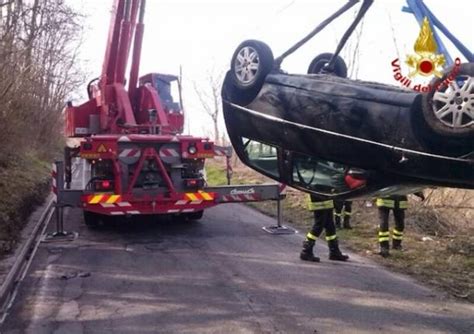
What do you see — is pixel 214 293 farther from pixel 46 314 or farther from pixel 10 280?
pixel 10 280

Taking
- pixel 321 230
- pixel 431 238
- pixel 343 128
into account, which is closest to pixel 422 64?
pixel 343 128

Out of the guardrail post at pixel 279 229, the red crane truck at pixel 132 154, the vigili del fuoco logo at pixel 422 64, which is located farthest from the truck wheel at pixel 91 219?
the vigili del fuoco logo at pixel 422 64

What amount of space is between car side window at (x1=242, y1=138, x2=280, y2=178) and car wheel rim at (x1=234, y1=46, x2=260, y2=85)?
0.54 metres

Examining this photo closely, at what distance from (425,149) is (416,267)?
4214 millimetres

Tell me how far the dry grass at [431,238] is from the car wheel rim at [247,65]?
A: 338 centimetres

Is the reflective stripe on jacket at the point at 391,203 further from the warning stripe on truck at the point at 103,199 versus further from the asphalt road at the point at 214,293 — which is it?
the warning stripe on truck at the point at 103,199

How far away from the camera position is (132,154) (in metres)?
9.54

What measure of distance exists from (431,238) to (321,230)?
102 inches

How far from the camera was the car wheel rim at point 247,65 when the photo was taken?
15.7 ft

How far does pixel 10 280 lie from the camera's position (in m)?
6.36

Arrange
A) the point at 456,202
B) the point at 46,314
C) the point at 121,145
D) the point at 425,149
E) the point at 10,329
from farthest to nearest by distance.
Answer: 1. the point at 456,202
2. the point at 121,145
3. the point at 46,314
4. the point at 10,329
5. the point at 425,149

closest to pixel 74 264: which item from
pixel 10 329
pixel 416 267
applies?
pixel 10 329

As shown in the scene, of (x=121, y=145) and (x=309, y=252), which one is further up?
(x=121, y=145)

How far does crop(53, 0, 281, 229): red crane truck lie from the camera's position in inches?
367
